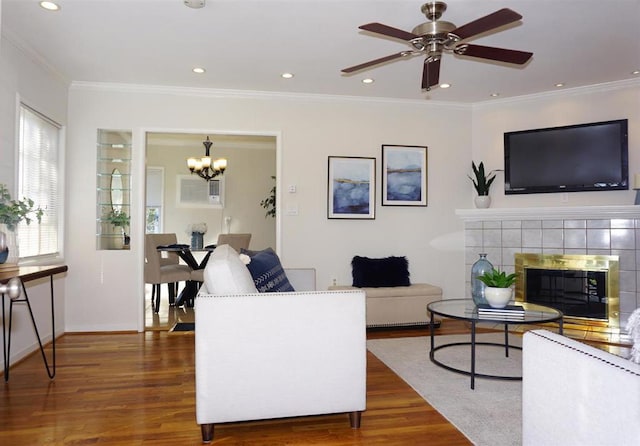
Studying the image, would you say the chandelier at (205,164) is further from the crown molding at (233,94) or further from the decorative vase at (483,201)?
the decorative vase at (483,201)

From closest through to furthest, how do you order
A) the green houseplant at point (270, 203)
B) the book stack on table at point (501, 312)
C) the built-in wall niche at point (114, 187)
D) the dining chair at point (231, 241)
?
1. the book stack on table at point (501, 312)
2. the built-in wall niche at point (114, 187)
3. the dining chair at point (231, 241)
4. the green houseplant at point (270, 203)

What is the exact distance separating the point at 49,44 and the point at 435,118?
3.82 m

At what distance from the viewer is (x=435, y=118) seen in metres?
5.07

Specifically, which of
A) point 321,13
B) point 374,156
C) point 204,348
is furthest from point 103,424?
point 374,156

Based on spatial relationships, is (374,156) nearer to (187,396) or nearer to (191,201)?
(187,396)

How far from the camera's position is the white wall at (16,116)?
3217 mm

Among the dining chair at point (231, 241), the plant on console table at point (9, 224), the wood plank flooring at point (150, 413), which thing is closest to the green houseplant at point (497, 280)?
the wood plank flooring at point (150, 413)

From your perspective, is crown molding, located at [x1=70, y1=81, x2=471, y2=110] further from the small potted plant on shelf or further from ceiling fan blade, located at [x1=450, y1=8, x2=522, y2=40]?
ceiling fan blade, located at [x1=450, y1=8, x2=522, y2=40]

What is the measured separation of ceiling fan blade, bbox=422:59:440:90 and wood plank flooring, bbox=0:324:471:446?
80.5 inches

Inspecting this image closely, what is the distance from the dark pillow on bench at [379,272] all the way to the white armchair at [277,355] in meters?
2.45

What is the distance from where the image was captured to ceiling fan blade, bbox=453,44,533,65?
8.50 feet

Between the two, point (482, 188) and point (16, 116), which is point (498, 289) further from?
point (16, 116)

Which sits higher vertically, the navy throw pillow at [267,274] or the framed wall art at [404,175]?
the framed wall art at [404,175]

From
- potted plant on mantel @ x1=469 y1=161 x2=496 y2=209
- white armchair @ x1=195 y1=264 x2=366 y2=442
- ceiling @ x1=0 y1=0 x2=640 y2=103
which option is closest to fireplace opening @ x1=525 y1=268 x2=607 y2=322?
potted plant on mantel @ x1=469 y1=161 x2=496 y2=209
